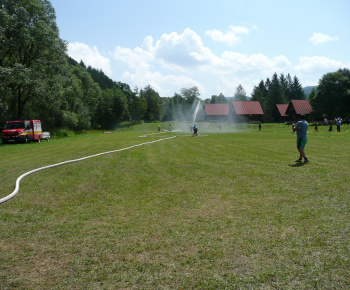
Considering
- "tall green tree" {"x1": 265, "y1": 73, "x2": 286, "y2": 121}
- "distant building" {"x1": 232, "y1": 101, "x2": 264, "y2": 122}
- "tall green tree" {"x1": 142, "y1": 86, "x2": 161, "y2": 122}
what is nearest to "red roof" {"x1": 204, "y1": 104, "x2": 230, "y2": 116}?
"distant building" {"x1": 232, "y1": 101, "x2": 264, "y2": 122}

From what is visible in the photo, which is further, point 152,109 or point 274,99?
point 152,109

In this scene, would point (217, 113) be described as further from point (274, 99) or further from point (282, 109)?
point (274, 99)

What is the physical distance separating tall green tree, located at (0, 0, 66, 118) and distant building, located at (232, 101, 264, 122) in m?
62.8

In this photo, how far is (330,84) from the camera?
242 ft

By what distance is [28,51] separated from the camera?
36.7 m

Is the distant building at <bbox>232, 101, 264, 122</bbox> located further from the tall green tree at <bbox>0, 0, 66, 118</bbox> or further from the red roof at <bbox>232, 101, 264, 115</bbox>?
the tall green tree at <bbox>0, 0, 66, 118</bbox>

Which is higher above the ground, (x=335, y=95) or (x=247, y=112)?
(x=335, y=95)

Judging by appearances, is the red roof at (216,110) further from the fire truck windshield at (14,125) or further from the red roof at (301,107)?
the fire truck windshield at (14,125)

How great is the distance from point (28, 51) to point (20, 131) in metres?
13.5

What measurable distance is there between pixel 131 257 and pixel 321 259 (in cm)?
271

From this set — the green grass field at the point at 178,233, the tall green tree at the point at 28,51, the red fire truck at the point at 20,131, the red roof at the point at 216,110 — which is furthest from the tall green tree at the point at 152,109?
the green grass field at the point at 178,233

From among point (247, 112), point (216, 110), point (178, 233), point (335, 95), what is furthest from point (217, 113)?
point (178, 233)

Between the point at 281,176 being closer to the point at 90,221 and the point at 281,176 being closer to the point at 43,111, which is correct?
A: the point at 90,221

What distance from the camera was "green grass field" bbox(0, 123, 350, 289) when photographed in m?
3.44
